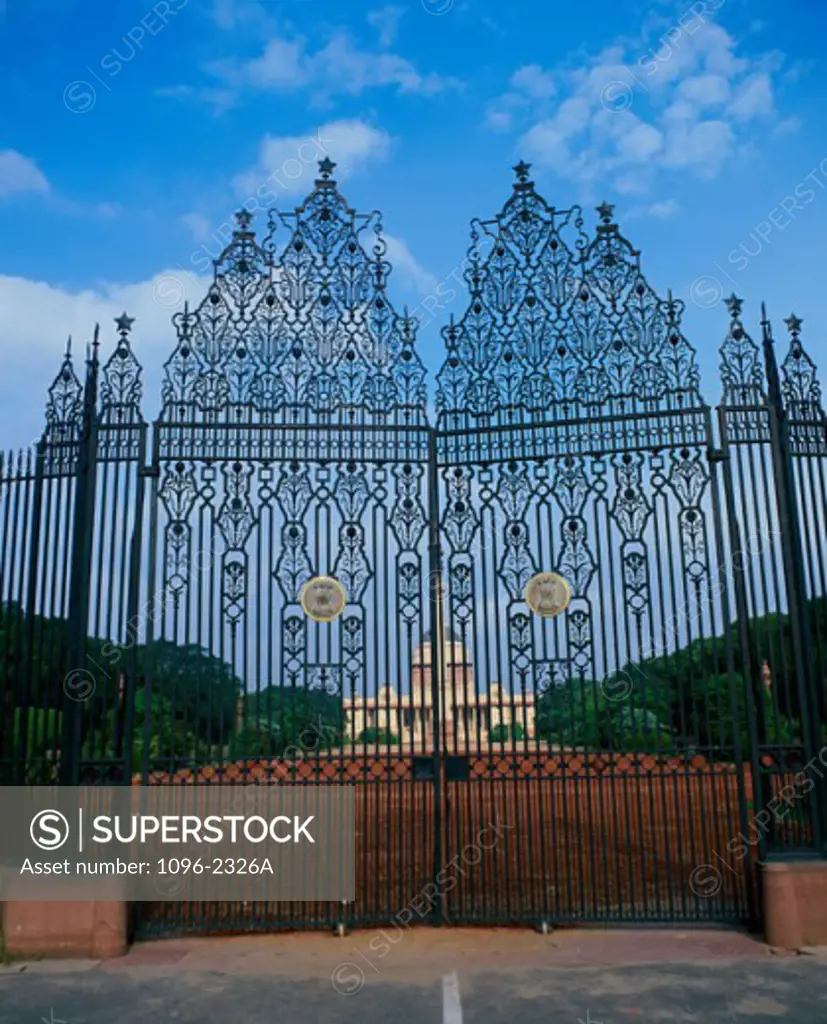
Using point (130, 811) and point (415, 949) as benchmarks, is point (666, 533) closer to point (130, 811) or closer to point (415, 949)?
point (415, 949)

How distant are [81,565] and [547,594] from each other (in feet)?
11.0

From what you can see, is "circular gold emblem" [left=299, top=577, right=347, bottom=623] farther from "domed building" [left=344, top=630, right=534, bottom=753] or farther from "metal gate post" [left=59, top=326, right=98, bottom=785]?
"metal gate post" [left=59, top=326, right=98, bottom=785]

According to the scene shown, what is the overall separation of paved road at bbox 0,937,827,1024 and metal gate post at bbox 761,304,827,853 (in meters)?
1.33

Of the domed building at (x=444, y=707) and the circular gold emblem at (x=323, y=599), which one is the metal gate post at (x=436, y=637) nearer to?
the domed building at (x=444, y=707)

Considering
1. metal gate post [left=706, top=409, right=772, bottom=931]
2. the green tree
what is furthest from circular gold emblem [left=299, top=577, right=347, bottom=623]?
metal gate post [left=706, top=409, right=772, bottom=931]

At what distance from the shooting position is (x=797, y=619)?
6.26 meters

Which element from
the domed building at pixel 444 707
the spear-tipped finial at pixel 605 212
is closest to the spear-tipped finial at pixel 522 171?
the spear-tipped finial at pixel 605 212

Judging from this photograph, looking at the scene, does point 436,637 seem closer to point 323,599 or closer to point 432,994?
point 323,599

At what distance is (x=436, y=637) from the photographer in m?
6.61

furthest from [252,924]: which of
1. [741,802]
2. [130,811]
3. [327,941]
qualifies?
[741,802]

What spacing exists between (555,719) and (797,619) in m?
1.85

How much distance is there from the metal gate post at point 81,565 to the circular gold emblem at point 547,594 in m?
3.17

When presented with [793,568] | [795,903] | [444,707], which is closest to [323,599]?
[444,707]

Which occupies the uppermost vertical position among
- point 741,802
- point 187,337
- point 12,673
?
point 187,337
